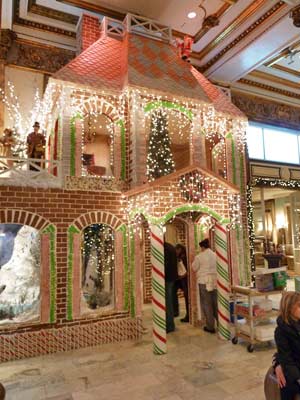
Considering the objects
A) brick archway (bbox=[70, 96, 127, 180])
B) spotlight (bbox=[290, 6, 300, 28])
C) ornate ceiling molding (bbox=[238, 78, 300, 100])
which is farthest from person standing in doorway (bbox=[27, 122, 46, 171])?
ornate ceiling molding (bbox=[238, 78, 300, 100])

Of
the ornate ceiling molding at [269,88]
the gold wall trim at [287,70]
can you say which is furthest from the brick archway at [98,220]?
the gold wall trim at [287,70]

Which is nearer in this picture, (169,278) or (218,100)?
(169,278)

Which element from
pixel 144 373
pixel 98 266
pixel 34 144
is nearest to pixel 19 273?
pixel 98 266

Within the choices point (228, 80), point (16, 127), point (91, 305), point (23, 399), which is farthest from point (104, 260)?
point (228, 80)

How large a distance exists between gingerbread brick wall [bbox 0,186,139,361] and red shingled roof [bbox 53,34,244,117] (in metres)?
2.43

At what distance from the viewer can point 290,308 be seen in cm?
316

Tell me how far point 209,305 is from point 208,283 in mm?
484

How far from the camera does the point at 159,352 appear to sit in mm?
5609

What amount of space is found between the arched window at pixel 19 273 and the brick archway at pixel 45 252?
0.33ft

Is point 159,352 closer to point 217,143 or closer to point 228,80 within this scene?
point 217,143

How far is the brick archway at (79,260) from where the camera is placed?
20.4ft

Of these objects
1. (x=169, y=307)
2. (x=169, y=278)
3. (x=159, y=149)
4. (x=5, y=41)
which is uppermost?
(x=5, y=41)

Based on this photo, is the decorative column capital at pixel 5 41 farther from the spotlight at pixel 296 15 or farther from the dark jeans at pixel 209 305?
the dark jeans at pixel 209 305

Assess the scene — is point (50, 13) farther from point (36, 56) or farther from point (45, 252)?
point (45, 252)
